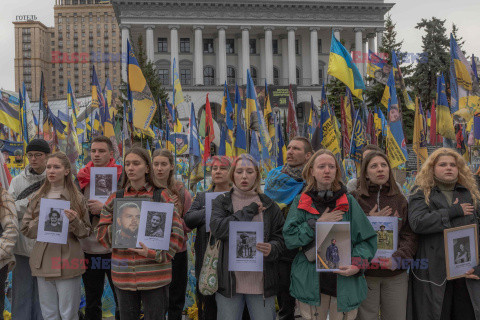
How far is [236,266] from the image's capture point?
3.79 metres

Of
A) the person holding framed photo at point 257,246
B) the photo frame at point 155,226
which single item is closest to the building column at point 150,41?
the person holding framed photo at point 257,246

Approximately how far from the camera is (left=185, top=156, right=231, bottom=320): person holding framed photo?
172 inches

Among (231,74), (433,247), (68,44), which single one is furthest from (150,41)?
(68,44)

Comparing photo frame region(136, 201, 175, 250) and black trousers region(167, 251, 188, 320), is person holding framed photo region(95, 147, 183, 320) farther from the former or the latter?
black trousers region(167, 251, 188, 320)

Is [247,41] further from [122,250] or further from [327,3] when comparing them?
[122,250]

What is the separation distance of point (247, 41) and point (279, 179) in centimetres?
4829

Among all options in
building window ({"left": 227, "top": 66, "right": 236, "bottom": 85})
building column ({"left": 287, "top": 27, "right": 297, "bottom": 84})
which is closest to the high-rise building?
building window ({"left": 227, "top": 66, "right": 236, "bottom": 85})

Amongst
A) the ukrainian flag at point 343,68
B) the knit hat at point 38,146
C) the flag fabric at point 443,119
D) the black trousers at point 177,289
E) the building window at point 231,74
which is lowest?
the black trousers at point 177,289

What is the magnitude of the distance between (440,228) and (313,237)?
99cm

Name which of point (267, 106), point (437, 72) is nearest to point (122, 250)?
point (267, 106)

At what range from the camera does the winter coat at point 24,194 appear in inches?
175

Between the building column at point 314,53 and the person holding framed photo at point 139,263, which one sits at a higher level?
the building column at point 314,53

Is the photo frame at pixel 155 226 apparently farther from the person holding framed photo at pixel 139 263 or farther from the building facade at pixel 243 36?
the building facade at pixel 243 36

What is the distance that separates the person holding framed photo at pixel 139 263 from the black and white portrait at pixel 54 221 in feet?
1.37
